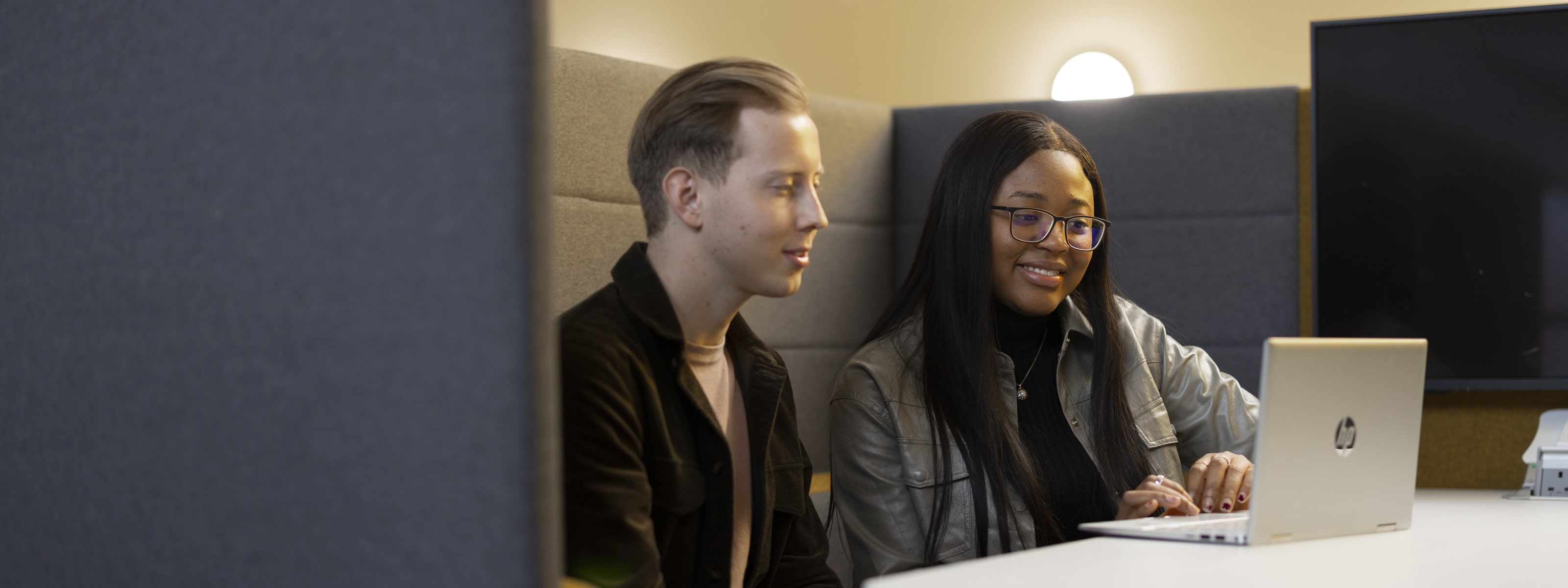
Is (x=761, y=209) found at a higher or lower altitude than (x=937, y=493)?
higher

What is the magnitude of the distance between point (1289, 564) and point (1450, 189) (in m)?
1.34

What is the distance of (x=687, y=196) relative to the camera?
49.8 inches

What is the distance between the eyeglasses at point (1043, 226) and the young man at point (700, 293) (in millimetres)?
536

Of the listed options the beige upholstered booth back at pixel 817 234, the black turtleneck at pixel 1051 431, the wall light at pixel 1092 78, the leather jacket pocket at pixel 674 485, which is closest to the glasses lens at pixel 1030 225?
the black turtleneck at pixel 1051 431

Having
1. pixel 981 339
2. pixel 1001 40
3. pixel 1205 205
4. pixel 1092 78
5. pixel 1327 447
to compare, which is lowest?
pixel 1327 447

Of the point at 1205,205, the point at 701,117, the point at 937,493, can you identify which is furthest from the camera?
the point at 1205,205

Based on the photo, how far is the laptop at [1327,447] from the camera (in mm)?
1229

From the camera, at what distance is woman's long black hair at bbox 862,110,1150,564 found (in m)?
1.66

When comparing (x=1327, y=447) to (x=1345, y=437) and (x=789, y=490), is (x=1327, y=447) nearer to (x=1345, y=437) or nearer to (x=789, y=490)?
(x=1345, y=437)

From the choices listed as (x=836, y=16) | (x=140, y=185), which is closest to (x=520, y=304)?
(x=140, y=185)

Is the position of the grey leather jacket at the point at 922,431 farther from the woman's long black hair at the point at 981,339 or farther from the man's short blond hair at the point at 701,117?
the man's short blond hair at the point at 701,117

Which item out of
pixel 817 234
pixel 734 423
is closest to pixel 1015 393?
pixel 734 423

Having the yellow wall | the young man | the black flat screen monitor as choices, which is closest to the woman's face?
the young man

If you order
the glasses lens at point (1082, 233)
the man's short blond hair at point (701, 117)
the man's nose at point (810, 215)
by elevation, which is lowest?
the man's nose at point (810, 215)
